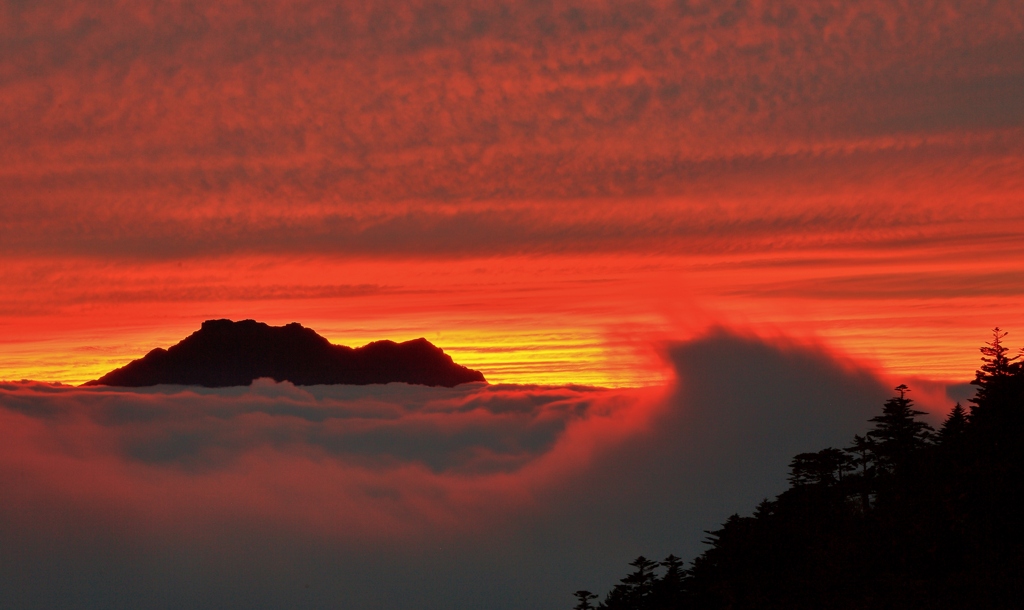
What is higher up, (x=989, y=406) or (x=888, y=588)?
(x=989, y=406)

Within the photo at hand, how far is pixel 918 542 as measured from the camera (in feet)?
274

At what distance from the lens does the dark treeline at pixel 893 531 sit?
74.8m

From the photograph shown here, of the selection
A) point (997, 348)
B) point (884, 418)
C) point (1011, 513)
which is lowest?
point (1011, 513)

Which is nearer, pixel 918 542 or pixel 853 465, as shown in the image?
pixel 918 542

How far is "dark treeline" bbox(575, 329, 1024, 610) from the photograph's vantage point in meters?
74.8

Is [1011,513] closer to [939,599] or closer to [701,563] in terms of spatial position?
[939,599]

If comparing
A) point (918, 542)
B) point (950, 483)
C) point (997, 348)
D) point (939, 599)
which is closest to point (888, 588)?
point (939, 599)

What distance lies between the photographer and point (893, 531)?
8788 centimetres

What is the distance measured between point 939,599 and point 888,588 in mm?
5646

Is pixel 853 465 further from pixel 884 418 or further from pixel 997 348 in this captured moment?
pixel 997 348

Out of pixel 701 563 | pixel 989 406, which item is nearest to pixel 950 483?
pixel 989 406

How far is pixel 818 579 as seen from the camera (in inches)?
3174

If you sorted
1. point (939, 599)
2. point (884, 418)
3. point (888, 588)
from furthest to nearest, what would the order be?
1. point (884, 418)
2. point (888, 588)
3. point (939, 599)

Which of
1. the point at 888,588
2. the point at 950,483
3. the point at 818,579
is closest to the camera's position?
the point at 888,588
